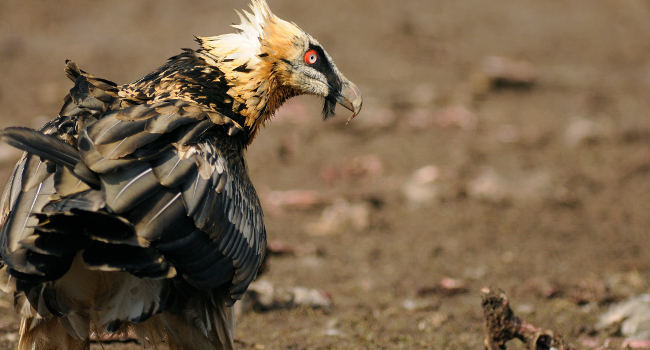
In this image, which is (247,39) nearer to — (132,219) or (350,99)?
(350,99)

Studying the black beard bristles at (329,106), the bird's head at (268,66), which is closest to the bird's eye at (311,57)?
the bird's head at (268,66)

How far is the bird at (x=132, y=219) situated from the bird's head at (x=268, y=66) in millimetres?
211

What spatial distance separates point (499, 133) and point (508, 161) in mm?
1193

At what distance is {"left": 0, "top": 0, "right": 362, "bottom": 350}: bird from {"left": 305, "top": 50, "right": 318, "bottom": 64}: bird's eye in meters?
0.76

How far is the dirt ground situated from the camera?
7461mm

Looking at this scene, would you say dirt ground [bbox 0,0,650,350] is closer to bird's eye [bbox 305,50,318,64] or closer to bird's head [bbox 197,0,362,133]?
bird's head [bbox 197,0,362,133]

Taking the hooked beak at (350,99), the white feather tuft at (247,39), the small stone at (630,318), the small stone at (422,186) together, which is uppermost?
the small stone at (422,186)

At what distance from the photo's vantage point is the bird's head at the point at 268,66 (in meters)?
5.26

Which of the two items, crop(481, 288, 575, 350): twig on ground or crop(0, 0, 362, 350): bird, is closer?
crop(0, 0, 362, 350): bird

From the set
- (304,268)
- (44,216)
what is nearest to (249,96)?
(44,216)

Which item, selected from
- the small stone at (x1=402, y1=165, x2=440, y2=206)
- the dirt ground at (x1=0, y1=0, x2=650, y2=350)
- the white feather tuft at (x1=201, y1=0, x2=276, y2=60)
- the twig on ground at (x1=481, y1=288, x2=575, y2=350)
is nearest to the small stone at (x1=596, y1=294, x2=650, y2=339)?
the dirt ground at (x1=0, y1=0, x2=650, y2=350)

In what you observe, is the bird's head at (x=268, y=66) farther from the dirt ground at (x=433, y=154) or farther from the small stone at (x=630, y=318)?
the small stone at (x=630, y=318)

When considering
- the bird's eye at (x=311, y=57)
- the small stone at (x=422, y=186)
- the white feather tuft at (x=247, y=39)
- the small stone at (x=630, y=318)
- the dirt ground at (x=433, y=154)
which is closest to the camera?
the white feather tuft at (x=247, y=39)

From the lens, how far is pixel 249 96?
524 centimetres
